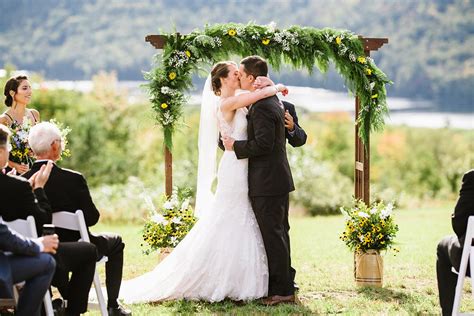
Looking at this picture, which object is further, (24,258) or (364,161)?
(364,161)

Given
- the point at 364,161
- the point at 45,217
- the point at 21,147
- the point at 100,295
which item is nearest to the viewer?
the point at 45,217

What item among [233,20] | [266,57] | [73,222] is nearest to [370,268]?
[266,57]

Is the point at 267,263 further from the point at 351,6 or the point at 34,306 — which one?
the point at 351,6

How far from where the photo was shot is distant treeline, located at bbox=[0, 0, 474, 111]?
44.1 meters

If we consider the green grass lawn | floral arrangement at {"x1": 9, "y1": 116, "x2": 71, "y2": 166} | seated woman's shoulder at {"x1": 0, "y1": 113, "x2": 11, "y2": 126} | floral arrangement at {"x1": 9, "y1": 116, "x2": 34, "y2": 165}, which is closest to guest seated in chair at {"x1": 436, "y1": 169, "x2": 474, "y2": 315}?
the green grass lawn

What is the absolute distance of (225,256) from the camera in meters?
6.05

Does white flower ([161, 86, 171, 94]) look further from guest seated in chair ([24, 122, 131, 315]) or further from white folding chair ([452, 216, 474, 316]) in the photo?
white folding chair ([452, 216, 474, 316])

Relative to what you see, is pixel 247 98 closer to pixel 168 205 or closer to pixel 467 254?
pixel 168 205

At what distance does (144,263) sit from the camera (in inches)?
323

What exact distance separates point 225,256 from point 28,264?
2.11 m

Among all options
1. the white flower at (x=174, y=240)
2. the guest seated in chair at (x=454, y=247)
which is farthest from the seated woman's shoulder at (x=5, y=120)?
the guest seated in chair at (x=454, y=247)

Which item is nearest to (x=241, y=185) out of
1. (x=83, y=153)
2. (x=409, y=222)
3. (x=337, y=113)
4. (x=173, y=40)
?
(x=173, y=40)

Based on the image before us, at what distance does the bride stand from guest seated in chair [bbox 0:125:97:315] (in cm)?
116

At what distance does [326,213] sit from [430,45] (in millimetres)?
31488
